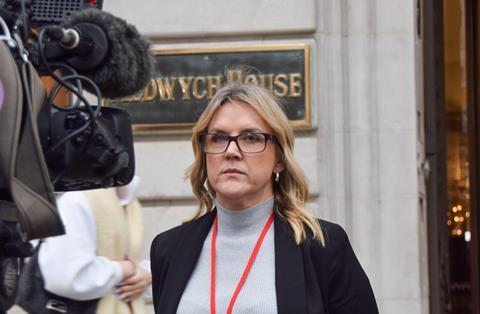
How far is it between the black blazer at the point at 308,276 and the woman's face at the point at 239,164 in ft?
0.42

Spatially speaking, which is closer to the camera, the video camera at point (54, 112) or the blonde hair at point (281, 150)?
the video camera at point (54, 112)

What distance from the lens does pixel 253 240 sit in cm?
410

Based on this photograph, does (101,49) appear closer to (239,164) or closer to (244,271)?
(239,164)

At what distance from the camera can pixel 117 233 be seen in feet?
18.3

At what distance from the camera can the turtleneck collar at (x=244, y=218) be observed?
4.12 metres

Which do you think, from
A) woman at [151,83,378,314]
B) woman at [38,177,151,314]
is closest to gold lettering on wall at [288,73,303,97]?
woman at [38,177,151,314]

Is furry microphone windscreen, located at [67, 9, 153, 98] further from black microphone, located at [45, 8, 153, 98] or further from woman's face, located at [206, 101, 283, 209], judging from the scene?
woman's face, located at [206, 101, 283, 209]

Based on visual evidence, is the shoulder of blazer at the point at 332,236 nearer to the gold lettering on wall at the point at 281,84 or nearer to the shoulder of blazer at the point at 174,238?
the shoulder of blazer at the point at 174,238

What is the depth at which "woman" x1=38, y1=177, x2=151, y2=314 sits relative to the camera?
5367 mm

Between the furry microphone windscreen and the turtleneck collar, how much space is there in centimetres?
→ 53

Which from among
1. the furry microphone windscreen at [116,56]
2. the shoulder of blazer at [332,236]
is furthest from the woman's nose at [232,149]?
the furry microphone windscreen at [116,56]

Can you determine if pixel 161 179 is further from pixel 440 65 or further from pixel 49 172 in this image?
pixel 49 172

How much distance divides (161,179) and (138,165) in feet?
0.56

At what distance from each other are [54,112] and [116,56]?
294 millimetres
